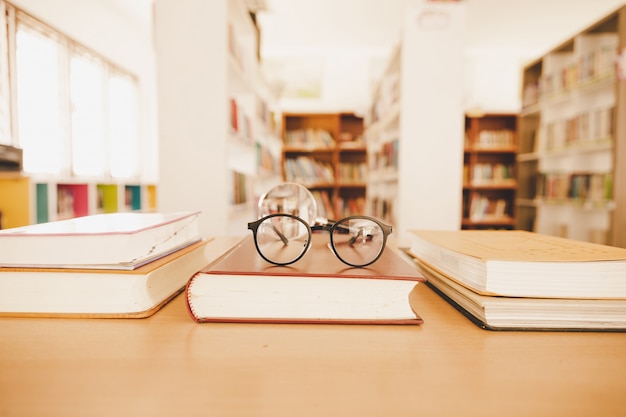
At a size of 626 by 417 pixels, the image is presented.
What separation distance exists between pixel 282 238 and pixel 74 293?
0.90 feet

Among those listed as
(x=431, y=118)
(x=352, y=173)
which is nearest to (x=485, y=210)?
(x=352, y=173)

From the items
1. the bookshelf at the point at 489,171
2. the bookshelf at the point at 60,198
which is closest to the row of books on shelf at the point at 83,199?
the bookshelf at the point at 60,198

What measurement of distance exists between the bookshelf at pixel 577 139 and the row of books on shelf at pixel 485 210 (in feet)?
2.22

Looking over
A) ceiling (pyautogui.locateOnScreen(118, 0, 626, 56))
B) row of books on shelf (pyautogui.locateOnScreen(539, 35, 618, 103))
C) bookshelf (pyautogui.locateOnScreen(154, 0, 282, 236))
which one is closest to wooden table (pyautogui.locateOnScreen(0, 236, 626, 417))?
bookshelf (pyautogui.locateOnScreen(154, 0, 282, 236))

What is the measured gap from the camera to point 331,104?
229 inches

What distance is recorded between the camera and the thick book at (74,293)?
407 mm

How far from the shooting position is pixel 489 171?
4.94 m

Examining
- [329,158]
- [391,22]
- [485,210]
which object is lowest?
[485,210]

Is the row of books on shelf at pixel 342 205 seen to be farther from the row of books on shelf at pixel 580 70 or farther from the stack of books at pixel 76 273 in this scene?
the stack of books at pixel 76 273

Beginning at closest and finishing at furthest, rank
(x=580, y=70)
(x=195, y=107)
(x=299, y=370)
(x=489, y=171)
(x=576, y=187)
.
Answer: (x=299, y=370), (x=195, y=107), (x=580, y=70), (x=576, y=187), (x=489, y=171)

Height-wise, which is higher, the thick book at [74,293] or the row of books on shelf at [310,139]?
the row of books on shelf at [310,139]

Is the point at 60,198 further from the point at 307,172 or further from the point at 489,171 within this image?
the point at 489,171

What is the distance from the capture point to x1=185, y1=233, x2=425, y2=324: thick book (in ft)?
1.32

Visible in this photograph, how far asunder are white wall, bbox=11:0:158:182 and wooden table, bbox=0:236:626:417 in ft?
13.3
